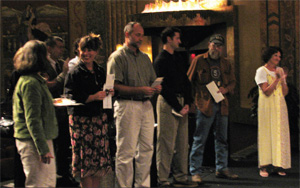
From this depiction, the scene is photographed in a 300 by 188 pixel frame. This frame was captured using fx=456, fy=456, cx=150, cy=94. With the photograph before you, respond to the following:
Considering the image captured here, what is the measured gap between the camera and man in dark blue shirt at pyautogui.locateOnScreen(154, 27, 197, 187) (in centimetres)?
501

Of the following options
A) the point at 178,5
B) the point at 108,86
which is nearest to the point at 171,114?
the point at 108,86

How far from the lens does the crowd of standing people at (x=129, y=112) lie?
3.28 metres

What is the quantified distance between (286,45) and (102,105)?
585cm

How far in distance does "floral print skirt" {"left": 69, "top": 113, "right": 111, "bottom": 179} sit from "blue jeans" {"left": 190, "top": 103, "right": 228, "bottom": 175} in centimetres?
153

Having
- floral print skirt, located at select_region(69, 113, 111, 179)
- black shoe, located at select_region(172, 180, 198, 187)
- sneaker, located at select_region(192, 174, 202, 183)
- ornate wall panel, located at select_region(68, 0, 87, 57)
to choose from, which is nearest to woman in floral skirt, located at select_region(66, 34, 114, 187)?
floral print skirt, located at select_region(69, 113, 111, 179)

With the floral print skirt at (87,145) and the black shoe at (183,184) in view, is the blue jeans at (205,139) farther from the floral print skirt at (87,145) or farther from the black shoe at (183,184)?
the floral print skirt at (87,145)

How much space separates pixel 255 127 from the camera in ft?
32.9

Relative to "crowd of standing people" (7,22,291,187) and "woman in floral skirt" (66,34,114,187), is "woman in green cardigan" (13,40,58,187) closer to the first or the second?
"crowd of standing people" (7,22,291,187)

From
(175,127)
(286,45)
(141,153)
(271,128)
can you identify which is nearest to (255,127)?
(286,45)

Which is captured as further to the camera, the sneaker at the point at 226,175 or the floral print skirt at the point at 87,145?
the sneaker at the point at 226,175

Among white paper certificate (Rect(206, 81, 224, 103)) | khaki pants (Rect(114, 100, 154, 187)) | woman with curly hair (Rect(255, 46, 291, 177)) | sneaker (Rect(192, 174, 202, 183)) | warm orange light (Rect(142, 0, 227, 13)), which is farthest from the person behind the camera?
warm orange light (Rect(142, 0, 227, 13))

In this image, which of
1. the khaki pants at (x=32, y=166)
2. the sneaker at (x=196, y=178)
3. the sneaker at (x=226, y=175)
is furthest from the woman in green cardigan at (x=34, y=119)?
the sneaker at (x=226, y=175)

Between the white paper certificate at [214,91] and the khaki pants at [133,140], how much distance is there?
3.51ft

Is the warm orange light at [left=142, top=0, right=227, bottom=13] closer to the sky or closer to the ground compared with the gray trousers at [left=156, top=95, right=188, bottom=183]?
→ closer to the sky
